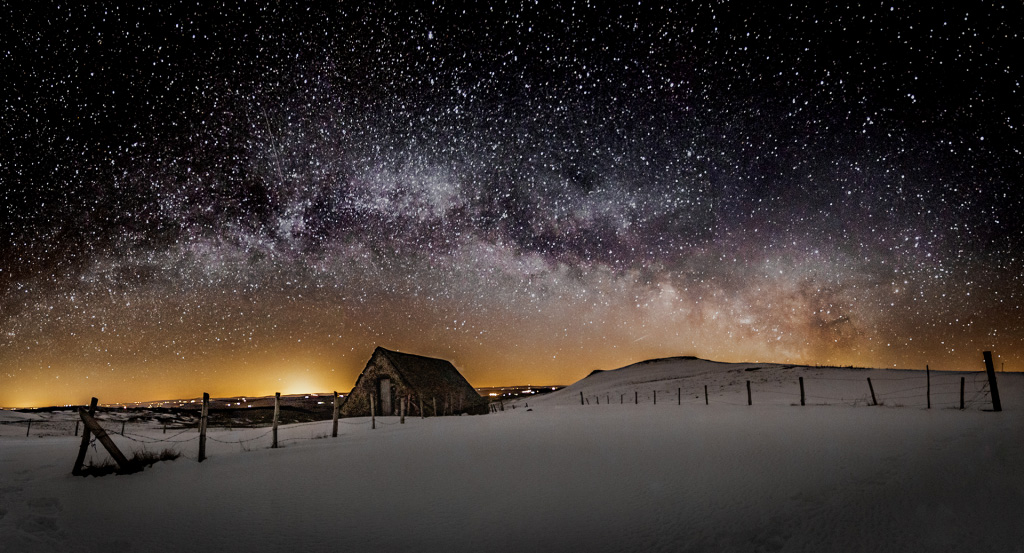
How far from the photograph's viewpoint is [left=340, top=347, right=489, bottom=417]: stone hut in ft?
103

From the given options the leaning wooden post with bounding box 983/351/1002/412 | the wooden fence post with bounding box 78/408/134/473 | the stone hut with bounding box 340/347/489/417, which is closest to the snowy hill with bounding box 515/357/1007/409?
the leaning wooden post with bounding box 983/351/1002/412

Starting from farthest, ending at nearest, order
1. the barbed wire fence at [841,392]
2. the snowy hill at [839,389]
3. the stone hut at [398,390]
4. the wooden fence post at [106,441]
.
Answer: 1. the stone hut at [398,390]
2. the snowy hill at [839,389]
3. the barbed wire fence at [841,392]
4. the wooden fence post at [106,441]

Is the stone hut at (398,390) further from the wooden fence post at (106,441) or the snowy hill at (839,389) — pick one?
the wooden fence post at (106,441)

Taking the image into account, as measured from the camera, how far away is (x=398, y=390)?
31.2 metres

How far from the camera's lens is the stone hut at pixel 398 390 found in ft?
103

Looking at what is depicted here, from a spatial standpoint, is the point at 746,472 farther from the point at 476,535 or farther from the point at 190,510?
the point at 190,510

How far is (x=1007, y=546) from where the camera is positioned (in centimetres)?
458

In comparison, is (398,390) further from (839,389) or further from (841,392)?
(839,389)

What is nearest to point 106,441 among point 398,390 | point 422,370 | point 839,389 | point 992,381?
point 398,390

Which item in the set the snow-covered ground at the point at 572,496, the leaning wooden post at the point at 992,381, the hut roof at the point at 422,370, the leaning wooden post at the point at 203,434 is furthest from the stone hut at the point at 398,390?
the leaning wooden post at the point at 992,381

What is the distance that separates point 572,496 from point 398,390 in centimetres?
2615

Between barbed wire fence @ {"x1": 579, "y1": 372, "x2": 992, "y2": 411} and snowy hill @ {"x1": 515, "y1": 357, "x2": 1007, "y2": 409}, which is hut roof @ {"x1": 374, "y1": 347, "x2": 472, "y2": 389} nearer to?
snowy hill @ {"x1": 515, "y1": 357, "x2": 1007, "y2": 409}

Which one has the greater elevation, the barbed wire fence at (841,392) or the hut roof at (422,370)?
the hut roof at (422,370)

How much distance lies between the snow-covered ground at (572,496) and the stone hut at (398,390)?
19080 millimetres
